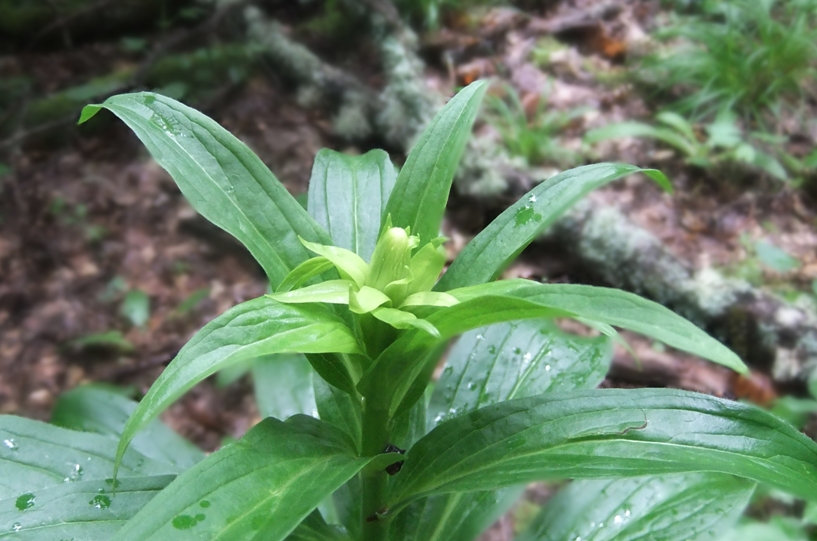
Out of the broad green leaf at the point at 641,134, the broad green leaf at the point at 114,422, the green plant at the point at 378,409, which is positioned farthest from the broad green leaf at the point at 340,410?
the broad green leaf at the point at 641,134

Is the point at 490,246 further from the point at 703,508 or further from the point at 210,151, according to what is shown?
the point at 703,508

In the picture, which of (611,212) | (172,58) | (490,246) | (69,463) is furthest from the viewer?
(172,58)

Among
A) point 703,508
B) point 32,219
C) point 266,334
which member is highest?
point 266,334

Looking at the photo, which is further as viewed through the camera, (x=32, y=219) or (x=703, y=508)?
(x=32, y=219)

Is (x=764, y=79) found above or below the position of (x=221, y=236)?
above

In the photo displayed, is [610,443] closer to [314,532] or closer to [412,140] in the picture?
[314,532]

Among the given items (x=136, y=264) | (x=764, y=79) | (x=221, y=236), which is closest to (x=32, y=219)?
(x=136, y=264)

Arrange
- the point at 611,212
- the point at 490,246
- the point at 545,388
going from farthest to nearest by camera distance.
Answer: the point at 611,212 → the point at 545,388 → the point at 490,246
